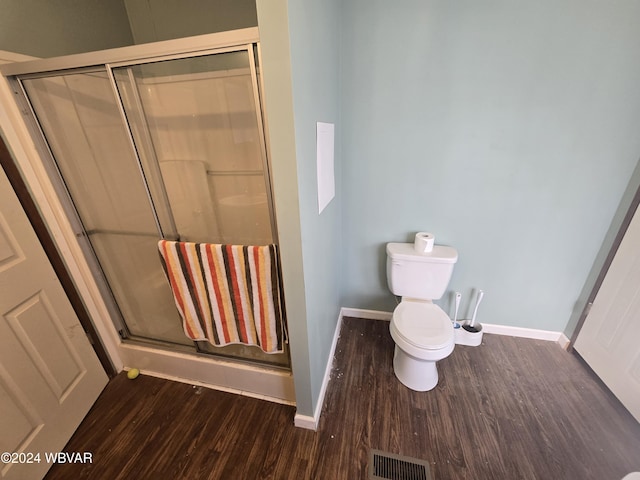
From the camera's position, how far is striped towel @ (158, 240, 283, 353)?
120 cm

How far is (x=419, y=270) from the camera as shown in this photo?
1.66 meters

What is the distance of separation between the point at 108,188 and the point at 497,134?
2.21m

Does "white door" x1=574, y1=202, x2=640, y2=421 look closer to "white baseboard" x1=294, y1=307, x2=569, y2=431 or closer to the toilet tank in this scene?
"white baseboard" x1=294, y1=307, x2=569, y2=431

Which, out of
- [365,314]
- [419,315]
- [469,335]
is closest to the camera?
[419,315]

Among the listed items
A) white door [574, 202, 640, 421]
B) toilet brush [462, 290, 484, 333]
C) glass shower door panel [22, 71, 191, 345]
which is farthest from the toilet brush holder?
glass shower door panel [22, 71, 191, 345]

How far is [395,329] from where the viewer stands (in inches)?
58.9

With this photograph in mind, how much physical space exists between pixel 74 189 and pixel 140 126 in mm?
576

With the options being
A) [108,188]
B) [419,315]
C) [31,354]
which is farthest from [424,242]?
[31,354]

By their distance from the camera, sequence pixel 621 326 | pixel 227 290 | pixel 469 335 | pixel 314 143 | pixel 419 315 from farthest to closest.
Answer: pixel 469 335 → pixel 419 315 → pixel 621 326 → pixel 227 290 → pixel 314 143

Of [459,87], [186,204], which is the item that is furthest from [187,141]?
[459,87]

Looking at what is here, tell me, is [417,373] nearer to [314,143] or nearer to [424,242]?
[424,242]

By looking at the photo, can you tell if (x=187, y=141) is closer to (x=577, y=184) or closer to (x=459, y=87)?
(x=459, y=87)

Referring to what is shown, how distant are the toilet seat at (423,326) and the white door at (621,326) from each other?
0.92 meters

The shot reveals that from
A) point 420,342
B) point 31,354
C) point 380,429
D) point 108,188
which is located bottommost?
point 380,429
